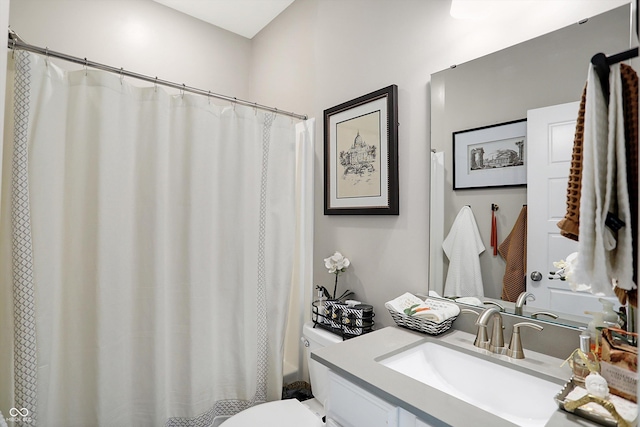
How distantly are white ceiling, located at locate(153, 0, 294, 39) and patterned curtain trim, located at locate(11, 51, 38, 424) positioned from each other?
1344mm

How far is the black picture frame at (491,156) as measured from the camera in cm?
116

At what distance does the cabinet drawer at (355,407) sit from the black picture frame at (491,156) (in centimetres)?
84

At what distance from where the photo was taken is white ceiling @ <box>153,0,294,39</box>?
7.31 feet

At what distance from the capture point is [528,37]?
3.77 ft

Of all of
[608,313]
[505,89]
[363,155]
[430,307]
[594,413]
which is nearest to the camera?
[594,413]

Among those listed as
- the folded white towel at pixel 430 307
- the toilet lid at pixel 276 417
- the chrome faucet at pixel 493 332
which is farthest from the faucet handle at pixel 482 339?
the toilet lid at pixel 276 417

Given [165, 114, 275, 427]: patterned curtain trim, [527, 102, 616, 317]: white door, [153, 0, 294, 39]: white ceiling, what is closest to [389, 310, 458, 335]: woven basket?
[527, 102, 616, 317]: white door

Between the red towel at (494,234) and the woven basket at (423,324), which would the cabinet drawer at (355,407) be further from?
the red towel at (494,234)

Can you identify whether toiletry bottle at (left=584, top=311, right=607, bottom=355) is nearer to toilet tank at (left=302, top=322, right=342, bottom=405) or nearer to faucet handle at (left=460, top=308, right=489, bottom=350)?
faucet handle at (left=460, top=308, right=489, bottom=350)

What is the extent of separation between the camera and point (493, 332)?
3.70 ft

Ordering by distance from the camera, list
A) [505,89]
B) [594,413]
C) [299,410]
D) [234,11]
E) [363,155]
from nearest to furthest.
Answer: [594,413]
[505,89]
[299,410]
[363,155]
[234,11]

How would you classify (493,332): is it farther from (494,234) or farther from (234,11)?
(234,11)

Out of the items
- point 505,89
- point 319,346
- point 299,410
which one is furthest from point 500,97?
point 299,410

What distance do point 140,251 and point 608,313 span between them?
5.70 ft
